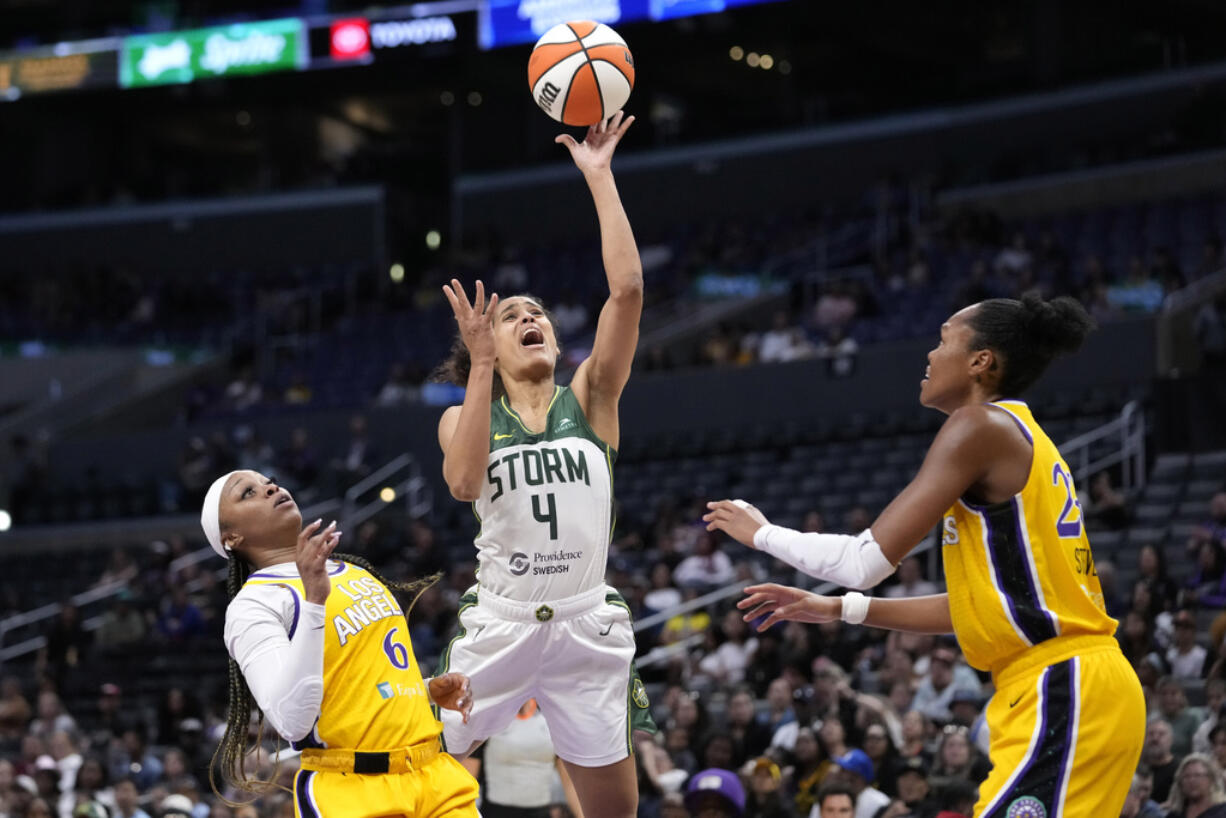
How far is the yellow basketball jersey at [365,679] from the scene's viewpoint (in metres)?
4.74

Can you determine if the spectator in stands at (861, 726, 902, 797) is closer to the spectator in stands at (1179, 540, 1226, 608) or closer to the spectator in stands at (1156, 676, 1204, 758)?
the spectator in stands at (1156, 676, 1204, 758)

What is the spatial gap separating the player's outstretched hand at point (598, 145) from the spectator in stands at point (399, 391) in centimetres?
A: 1741

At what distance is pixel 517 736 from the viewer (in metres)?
9.43

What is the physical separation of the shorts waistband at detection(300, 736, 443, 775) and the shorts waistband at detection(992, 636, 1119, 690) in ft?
6.04

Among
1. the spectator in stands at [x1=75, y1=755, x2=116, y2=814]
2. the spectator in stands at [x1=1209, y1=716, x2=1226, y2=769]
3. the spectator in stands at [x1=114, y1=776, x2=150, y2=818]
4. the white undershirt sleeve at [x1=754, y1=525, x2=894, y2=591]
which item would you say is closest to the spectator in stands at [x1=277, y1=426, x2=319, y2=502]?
the spectator in stands at [x1=75, y1=755, x2=116, y2=814]

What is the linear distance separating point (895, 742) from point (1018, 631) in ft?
20.9

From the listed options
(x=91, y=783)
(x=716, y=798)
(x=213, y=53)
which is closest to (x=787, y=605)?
(x=716, y=798)

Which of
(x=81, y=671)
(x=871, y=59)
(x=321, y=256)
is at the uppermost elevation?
(x=871, y=59)

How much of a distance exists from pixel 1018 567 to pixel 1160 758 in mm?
5314

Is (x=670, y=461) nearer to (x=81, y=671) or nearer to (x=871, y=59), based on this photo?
(x=81, y=671)

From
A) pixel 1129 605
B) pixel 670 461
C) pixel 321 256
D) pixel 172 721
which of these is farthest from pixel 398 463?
pixel 1129 605

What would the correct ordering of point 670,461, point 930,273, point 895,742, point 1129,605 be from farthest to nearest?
point 930,273
point 670,461
point 1129,605
point 895,742

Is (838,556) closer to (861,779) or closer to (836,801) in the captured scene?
(836,801)

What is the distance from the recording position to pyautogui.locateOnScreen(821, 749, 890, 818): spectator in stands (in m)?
A: 9.24
